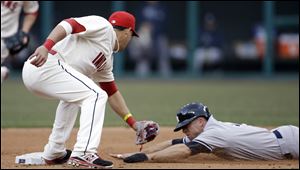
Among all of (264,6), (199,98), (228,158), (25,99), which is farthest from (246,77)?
(228,158)

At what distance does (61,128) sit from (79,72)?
0.54 metres

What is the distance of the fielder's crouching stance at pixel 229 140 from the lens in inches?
235

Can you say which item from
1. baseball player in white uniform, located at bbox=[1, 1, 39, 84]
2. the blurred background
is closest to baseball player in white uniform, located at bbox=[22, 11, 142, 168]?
baseball player in white uniform, located at bbox=[1, 1, 39, 84]

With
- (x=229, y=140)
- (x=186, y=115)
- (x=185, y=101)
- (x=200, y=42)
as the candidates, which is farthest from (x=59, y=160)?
(x=200, y=42)

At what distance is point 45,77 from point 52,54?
0.20m

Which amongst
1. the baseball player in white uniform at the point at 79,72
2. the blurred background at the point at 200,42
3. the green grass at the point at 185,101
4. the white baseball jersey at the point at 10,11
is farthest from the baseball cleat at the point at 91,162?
the blurred background at the point at 200,42

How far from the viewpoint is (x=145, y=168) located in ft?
18.4

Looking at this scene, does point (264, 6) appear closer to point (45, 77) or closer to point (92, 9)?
point (92, 9)

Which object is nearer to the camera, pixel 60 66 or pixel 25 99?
pixel 60 66

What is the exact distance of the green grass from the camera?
10.6m

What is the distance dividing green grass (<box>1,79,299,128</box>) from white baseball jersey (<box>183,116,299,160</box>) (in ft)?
11.9

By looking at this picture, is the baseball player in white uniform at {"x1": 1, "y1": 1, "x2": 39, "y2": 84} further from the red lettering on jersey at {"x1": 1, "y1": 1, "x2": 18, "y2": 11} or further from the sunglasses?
the sunglasses

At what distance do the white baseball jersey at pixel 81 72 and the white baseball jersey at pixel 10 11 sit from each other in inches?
133

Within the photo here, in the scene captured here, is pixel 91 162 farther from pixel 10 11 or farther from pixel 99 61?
pixel 10 11
